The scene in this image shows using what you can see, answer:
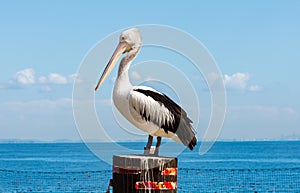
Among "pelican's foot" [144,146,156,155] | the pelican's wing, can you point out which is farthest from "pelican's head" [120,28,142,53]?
"pelican's foot" [144,146,156,155]

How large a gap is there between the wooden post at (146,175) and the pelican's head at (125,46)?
3.13 ft

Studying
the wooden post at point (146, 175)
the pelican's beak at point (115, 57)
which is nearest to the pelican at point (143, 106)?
the pelican's beak at point (115, 57)

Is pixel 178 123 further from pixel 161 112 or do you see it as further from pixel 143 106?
pixel 143 106

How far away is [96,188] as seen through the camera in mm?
21344

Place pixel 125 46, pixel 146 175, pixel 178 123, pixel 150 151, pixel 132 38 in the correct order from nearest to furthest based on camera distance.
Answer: pixel 146 175
pixel 150 151
pixel 132 38
pixel 125 46
pixel 178 123

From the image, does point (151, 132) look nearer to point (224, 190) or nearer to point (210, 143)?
point (210, 143)

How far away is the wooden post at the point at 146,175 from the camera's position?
484 cm

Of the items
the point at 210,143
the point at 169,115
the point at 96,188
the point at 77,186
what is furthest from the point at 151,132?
the point at 77,186

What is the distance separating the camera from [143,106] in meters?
5.74

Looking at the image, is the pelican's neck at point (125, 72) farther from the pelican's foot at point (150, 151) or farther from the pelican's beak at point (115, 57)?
the pelican's foot at point (150, 151)

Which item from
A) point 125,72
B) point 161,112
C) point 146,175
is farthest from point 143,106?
point 146,175

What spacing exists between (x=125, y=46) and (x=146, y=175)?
4.47 feet

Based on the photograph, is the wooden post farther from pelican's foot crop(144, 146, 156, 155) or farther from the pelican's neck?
the pelican's neck

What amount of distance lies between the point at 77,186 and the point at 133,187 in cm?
1816
